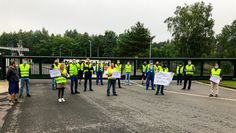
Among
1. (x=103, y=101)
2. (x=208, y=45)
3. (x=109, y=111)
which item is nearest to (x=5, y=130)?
(x=109, y=111)

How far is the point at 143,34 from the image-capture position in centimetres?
6353

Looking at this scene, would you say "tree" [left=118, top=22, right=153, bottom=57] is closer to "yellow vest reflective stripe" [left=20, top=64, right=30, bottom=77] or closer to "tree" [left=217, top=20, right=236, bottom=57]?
"tree" [left=217, top=20, right=236, bottom=57]

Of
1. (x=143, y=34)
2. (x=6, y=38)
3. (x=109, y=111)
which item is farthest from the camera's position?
(x=6, y=38)

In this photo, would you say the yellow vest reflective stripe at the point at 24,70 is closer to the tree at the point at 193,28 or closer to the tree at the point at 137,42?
the tree at the point at 193,28

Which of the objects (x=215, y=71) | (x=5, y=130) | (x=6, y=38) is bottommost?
(x=5, y=130)

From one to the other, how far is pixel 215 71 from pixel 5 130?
38.5 feet

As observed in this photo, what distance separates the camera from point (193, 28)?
175ft

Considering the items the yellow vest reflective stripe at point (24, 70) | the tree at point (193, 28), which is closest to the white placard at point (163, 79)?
the yellow vest reflective stripe at point (24, 70)

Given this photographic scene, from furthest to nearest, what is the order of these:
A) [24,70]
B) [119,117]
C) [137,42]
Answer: [137,42] → [24,70] → [119,117]

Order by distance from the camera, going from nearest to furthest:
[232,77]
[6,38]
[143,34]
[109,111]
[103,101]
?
[109,111], [103,101], [232,77], [143,34], [6,38]

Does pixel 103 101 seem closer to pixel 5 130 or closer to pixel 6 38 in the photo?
pixel 5 130

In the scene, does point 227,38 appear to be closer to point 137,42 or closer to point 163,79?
point 137,42

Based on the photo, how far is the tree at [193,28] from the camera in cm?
5303

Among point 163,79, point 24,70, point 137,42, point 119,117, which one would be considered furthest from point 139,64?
point 137,42
